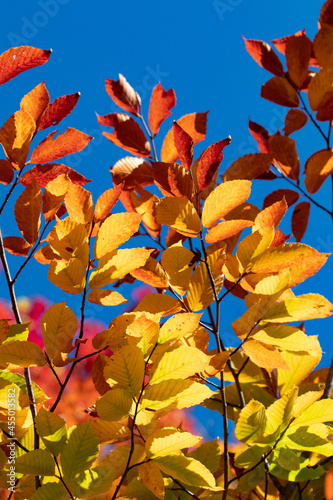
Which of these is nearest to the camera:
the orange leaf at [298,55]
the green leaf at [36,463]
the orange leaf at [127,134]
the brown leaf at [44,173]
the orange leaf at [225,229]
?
the green leaf at [36,463]

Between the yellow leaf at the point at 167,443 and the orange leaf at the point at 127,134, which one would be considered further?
the orange leaf at the point at 127,134

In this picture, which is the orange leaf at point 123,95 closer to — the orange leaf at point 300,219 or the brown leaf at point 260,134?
the brown leaf at point 260,134

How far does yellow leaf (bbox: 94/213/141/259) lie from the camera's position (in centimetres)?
61

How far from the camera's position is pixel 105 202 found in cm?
66

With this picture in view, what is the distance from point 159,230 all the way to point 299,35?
0.60 metres

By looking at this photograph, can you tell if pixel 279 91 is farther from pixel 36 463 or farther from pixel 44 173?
pixel 36 463

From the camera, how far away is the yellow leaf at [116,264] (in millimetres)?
606

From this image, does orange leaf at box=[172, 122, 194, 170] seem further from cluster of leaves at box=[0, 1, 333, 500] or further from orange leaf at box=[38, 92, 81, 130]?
orange leaf at box=[38, 92, 81, 130]

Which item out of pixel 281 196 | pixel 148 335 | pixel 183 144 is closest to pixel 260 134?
pixel 281 196

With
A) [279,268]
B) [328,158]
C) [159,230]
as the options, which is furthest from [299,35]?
[279,268]

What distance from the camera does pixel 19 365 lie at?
1.85ft

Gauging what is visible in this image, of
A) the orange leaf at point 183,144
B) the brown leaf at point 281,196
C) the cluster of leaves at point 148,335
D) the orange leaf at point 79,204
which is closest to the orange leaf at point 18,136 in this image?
the cluster of leaves at point 148,335

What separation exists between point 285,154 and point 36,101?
1.95 ft

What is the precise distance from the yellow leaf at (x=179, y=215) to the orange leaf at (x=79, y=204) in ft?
0.36
